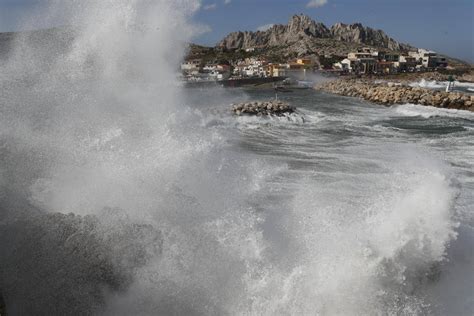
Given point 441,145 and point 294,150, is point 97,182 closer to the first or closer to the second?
point 294,150

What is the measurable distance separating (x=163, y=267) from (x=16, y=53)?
16.5 metres

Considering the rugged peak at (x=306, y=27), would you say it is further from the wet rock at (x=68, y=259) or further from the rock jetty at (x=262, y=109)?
the wet rock at (x=68, y=259)

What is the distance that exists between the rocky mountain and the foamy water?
147642 millimetres

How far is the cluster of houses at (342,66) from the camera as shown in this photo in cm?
8519

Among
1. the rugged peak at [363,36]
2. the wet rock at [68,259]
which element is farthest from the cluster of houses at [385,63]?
the wet rock at [68,259]

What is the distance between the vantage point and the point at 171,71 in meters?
21.4

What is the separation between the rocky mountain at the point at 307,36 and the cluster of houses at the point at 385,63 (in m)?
48.1

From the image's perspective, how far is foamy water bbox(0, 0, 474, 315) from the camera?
6.54m

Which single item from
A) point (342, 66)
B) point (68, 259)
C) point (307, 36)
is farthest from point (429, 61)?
point (68, 259)

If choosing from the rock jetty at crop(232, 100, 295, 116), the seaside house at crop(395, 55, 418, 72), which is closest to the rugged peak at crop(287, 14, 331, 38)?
the seaside house at crop(395, 55, 418, 72)

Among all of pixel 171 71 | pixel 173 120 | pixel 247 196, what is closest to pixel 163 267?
pixel 247 196

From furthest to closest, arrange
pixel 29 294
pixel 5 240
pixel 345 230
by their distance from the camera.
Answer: pixel 345 230, pixel 5 240, pixel 29 294

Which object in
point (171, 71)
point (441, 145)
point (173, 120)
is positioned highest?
point (171, 71)

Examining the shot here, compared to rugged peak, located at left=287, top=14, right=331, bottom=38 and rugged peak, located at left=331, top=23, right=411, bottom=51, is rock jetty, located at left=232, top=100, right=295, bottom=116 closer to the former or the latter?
rugged peak, located at left=287, top=14, right=331, bottom=38
